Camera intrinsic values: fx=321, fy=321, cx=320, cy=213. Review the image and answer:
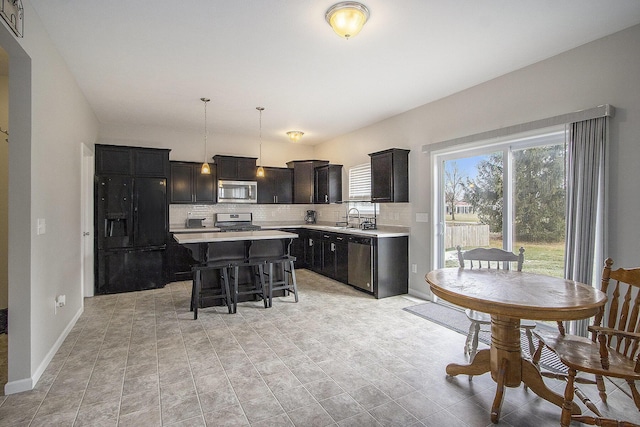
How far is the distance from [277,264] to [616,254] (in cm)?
373

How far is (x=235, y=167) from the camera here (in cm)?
642

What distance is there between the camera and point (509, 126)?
3.47 meters

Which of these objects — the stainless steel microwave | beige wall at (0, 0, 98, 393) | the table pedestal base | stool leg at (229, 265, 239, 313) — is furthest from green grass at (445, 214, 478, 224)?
beige wall at (0, 0, 98, 393)

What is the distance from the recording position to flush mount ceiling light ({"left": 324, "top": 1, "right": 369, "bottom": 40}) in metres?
2.32

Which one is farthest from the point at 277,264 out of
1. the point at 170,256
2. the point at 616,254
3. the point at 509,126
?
the point at 616,254

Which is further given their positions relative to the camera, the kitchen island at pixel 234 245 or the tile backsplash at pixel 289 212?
the tile backsplash at pixel 289 212

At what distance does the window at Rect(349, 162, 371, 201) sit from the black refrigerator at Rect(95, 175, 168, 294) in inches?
132

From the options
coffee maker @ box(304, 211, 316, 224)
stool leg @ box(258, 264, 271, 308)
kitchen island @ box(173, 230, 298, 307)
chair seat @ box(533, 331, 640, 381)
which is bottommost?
stool leg @ box(258, 264, 271, 308)

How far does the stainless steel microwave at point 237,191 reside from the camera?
6336 mm

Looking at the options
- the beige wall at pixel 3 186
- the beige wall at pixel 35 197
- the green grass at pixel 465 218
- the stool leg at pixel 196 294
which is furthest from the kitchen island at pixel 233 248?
the green grass at pixel 465 218

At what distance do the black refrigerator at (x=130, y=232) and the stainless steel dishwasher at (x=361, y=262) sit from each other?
3.06 meters

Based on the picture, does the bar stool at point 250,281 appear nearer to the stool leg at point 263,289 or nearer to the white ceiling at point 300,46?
the stool leg at point 263,289

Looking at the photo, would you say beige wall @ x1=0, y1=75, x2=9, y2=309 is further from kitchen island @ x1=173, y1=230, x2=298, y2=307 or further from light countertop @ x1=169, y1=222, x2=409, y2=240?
light countertop @ x1=169, y1=222, x2=409, y2=240

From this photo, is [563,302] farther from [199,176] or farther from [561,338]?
[199,176]
